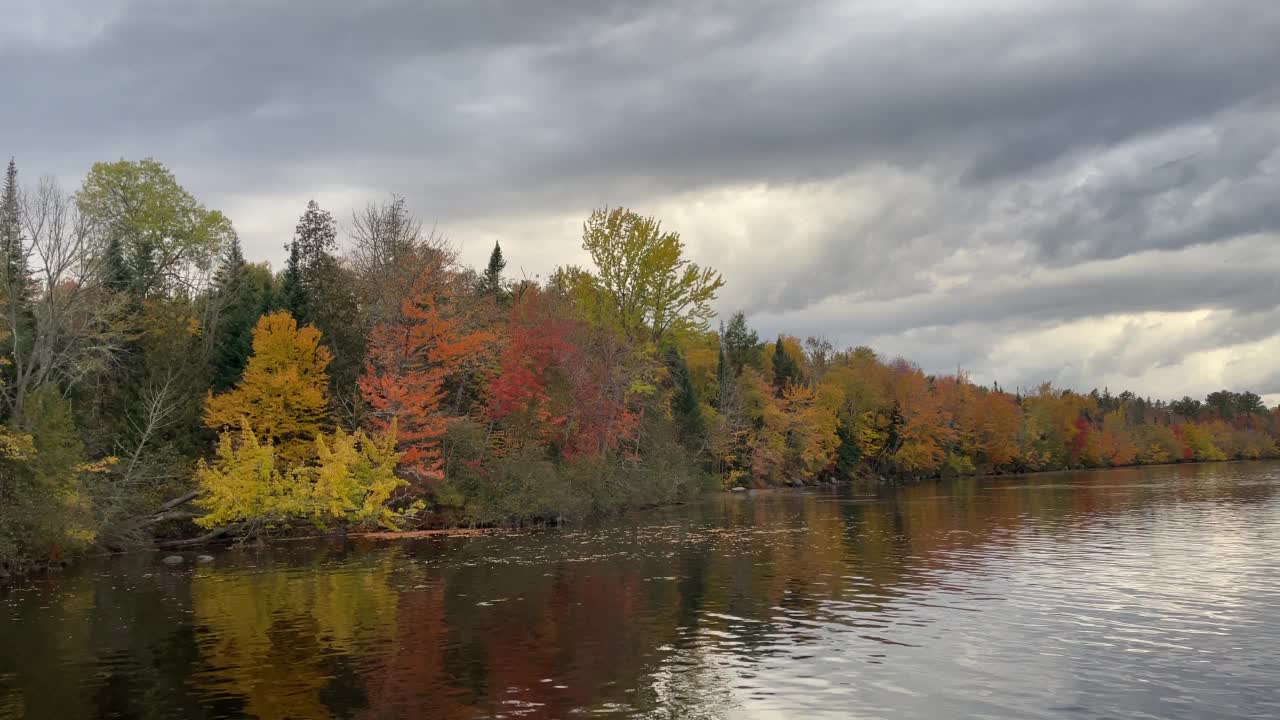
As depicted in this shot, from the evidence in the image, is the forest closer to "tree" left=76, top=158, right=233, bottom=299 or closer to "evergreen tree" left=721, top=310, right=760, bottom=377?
"tree" left=76, top=158, right=233, bottom=299

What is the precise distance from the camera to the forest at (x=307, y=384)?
1860 inches

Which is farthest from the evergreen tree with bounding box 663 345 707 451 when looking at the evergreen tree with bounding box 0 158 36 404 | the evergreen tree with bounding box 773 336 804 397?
the evergreen tree with bounding box 0 158 36 404

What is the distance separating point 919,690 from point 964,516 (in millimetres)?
44947

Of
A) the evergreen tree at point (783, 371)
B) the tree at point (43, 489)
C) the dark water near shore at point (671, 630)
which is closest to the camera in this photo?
the dark water near shore at point (671, 630)

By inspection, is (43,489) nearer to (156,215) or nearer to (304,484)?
(304,484)

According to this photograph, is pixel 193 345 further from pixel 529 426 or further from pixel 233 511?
pixel 529 426

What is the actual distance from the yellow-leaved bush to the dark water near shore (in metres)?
3.19

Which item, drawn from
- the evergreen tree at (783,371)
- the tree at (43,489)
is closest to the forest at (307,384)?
the tree at (43,489)

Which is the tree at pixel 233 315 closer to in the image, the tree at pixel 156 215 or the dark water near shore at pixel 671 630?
the tree at pixel 156 215

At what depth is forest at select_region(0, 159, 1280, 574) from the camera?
47250mm

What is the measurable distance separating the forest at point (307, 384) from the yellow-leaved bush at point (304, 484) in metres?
0.15

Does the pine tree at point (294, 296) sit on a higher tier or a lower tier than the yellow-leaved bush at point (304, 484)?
higher

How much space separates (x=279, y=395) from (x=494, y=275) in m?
39.6

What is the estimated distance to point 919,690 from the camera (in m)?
18.4
